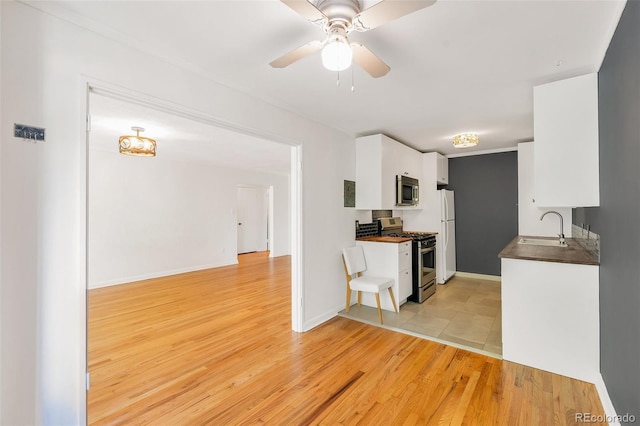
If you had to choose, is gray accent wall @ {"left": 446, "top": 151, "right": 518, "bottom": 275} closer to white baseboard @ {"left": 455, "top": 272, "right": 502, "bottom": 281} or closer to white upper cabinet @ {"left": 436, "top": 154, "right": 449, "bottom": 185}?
white baseboard @ {"left": 455, "top": 272, "right": 502, "bottom": 281}

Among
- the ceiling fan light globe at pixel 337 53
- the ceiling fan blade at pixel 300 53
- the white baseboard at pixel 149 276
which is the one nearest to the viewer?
the ceiling fan light globe at pixel 337 53

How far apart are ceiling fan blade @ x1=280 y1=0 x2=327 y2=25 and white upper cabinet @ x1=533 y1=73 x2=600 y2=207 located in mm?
2105

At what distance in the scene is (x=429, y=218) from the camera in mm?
5305

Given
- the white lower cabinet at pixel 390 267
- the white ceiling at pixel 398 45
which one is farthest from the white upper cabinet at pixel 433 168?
the white ceiling at pixel 398 45

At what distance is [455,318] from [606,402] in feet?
5.41

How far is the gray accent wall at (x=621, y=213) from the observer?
141 centimetres

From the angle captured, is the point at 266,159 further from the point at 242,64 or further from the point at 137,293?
the point at 242,64

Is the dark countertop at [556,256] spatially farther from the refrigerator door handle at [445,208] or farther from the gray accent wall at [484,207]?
the gray accent wall at [484,207]

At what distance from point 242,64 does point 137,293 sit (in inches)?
167

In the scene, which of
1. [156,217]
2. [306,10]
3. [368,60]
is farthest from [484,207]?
[156,217]

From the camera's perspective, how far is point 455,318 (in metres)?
3.52

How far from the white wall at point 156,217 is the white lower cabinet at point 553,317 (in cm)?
589

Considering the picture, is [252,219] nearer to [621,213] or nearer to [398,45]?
[398,45]

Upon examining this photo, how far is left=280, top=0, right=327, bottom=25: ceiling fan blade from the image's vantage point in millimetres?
1252
